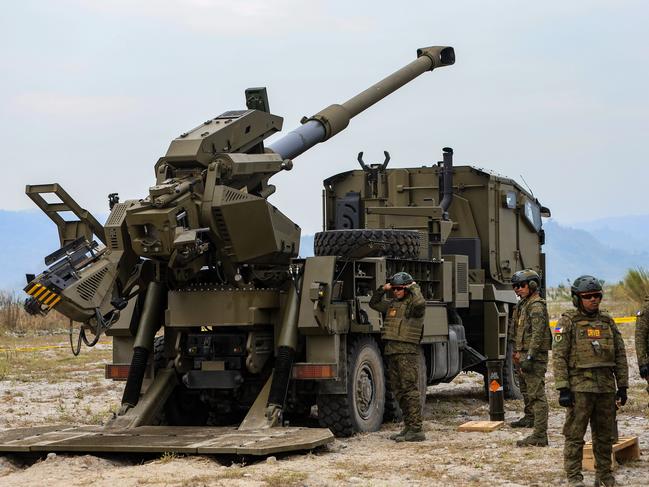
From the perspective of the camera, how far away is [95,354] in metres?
24.5

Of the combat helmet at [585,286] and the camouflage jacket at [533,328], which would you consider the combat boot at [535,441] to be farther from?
the combat helmet at [585,286]

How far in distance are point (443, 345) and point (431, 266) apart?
3.13 ft

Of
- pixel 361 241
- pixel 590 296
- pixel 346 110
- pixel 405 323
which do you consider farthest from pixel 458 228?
pixel 590 296

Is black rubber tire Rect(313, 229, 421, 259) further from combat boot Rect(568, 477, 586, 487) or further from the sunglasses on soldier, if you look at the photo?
combat boot Rect(568, 477, 586, 487)

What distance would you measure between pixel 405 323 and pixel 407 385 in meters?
0.62

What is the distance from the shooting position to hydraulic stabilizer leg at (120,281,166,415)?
12.6 meters

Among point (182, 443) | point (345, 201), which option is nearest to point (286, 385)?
point (182, 443)

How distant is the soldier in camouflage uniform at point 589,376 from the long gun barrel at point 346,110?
4.95 m

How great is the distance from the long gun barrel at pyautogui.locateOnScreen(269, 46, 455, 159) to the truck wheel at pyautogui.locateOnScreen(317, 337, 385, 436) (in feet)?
7.63

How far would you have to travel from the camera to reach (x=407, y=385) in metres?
12.3

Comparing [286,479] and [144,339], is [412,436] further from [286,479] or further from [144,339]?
[144,339]

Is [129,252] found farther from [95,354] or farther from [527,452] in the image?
[95,354]

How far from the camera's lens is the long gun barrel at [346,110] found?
45.0 ft

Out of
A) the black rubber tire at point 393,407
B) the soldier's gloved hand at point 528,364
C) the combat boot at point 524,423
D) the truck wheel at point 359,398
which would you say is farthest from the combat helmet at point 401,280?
the combat boot at point 524,423
